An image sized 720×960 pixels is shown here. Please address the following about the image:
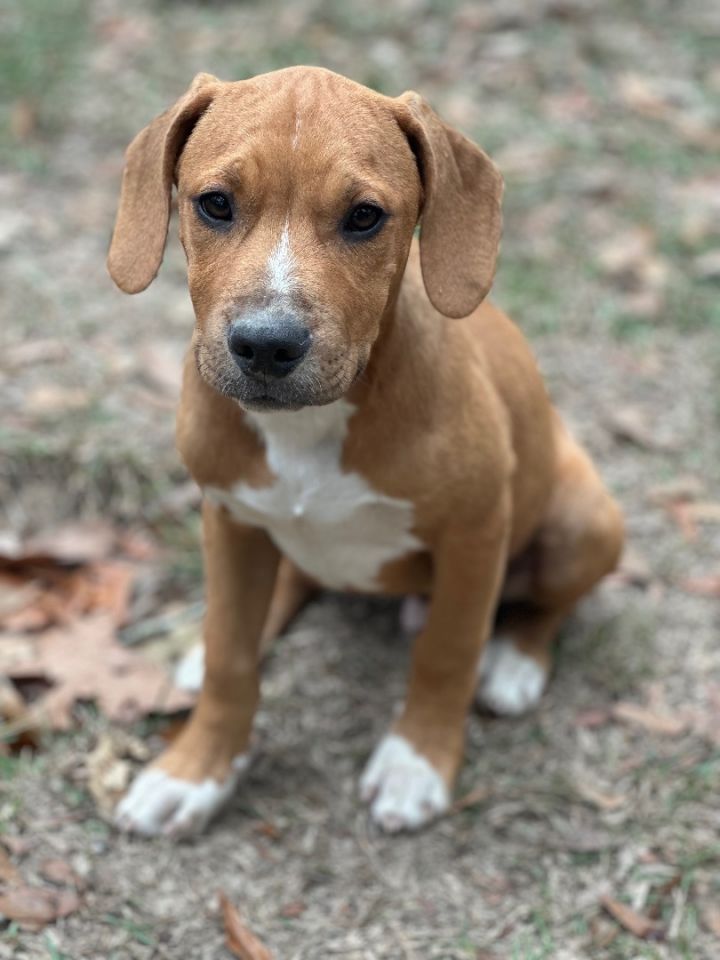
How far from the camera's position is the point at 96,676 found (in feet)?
13.6

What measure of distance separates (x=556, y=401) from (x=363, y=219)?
9.76ft

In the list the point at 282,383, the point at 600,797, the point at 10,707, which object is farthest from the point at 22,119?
the point at 600,797

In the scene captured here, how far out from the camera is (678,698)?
4250 mm

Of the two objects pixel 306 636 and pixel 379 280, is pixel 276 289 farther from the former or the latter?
pixel 306 636

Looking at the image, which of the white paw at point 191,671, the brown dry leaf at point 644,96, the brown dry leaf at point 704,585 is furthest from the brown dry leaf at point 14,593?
the brown dry leaf at point 644,96

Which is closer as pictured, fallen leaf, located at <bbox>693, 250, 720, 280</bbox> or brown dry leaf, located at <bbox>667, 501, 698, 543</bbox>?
brown dry leaf, located at <bbox>667, 501, 698, 543</bbox>

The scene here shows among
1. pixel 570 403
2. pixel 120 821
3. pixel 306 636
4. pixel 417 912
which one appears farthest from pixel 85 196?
pixel 417 912

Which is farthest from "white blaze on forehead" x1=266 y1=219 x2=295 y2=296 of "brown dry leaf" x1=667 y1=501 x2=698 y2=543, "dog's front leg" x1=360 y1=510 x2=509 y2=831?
"brown dry leaf" x1=667 y1=501 x2=698 y2=543

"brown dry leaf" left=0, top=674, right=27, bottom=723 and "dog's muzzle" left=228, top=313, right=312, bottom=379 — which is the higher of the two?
"dog's muzzle" left=228, top=313, right=312, bottom=379

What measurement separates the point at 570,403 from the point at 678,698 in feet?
5.85

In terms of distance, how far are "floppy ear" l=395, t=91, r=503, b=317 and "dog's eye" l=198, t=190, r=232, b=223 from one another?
0.49 meters

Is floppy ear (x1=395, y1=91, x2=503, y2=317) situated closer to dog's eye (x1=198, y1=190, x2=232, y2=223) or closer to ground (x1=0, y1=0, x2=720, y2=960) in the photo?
dog's eye (x1=198, y1=190, x2=232, y2=223)

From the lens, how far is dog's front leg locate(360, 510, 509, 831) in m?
3.47

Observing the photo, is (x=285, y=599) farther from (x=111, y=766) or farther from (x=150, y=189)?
(x=150, y=189)
